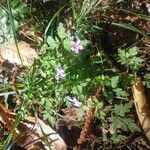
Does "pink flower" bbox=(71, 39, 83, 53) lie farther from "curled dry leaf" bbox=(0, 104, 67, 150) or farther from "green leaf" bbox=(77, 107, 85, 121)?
"curled dry leaf" bbox=(0, 104, 67, 150)

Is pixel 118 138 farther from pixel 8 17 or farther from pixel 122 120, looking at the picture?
pixel 8 17

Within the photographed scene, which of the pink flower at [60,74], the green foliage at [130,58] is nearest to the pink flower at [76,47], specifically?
the pink flower at [60,74]

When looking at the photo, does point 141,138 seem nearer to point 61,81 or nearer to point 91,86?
point 91,86

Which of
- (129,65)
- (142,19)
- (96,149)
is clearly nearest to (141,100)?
(129,65)

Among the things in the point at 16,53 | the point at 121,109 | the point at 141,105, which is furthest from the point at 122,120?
the point at 16,53

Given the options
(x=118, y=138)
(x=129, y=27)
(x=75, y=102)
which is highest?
(x=129, y=27)

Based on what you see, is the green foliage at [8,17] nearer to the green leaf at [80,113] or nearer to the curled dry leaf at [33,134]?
the curled dry leaf at [33,134]
